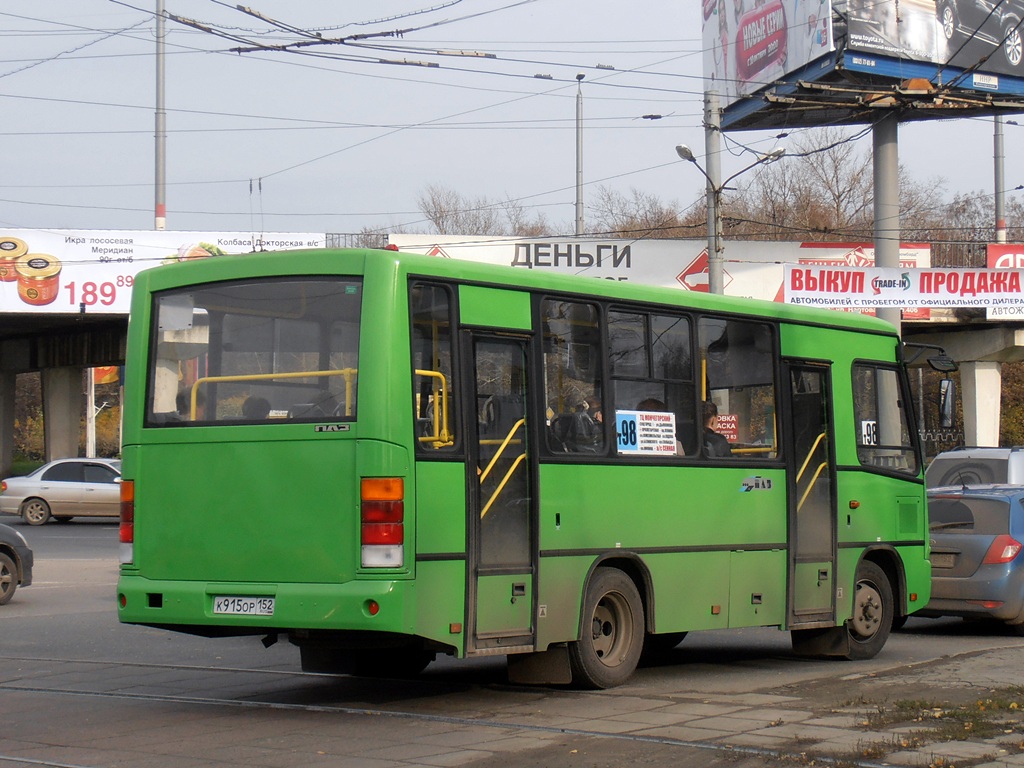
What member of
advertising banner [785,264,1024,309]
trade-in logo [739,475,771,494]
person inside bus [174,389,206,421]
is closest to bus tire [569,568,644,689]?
trade-in logo [739,475,771,494]

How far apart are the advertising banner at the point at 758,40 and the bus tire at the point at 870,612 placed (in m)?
19.0

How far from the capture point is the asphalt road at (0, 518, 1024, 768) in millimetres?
7441

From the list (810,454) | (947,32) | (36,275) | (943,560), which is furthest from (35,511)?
(810,454)

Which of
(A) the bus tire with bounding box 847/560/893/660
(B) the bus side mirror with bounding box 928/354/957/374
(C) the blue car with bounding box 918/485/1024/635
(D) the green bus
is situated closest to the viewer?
(D) the green bus

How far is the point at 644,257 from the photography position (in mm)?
37812

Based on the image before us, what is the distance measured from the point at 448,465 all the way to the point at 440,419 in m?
0.29

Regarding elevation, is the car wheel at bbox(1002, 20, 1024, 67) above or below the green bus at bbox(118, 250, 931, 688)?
above

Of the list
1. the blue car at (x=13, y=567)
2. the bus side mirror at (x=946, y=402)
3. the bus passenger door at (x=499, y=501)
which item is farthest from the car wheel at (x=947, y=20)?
the bus passenger door at (x=499, y=501)

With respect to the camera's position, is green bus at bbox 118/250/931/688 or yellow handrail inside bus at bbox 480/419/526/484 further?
yellow handrail inside bus at bbox 480/419/526/484

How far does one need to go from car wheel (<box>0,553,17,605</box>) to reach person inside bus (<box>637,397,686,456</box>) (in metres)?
9.95

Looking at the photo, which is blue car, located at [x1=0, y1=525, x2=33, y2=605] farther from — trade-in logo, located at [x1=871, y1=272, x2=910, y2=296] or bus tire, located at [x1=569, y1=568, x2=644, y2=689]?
trade-in logo, located at [x1=871, y1=272, x2=910, y2=296]

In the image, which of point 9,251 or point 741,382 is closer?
point 741,382

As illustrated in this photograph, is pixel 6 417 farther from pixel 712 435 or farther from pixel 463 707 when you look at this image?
pixel 463 707

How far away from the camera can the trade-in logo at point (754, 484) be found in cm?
1110
